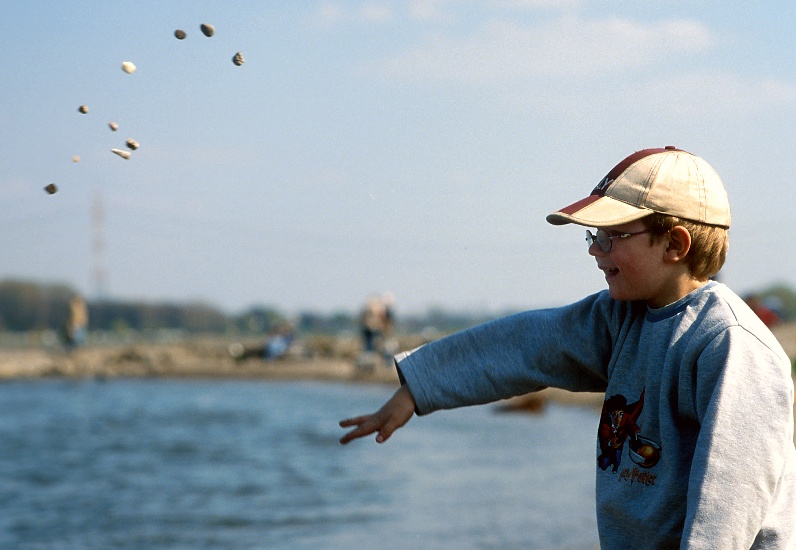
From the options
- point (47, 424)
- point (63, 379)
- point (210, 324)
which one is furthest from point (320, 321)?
point (47, 424)

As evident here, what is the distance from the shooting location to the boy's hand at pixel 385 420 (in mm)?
2861

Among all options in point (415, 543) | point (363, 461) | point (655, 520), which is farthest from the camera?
point (363, 461)

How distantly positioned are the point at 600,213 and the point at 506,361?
0.63m

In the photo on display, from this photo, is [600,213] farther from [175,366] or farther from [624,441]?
[175,366]

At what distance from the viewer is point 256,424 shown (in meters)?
17.9

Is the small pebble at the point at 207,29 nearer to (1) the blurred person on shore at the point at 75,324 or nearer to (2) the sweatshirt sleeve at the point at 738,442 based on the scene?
(2) the sweatshirt sleeve at the point at 738,442

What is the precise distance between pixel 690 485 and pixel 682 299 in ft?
1.61

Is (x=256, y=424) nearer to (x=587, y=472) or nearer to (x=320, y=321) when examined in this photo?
(x=587, y=472)

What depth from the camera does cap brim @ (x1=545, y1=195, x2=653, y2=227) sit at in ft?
8.48

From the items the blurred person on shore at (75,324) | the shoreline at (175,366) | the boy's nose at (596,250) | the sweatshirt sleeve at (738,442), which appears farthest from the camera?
the blurred person on shore at (75,324)

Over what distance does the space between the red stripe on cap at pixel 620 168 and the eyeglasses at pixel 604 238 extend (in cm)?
10

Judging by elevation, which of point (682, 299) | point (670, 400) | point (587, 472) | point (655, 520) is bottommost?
point (587, 472)

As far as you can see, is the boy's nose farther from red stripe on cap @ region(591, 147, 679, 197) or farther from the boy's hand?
the boy's hand

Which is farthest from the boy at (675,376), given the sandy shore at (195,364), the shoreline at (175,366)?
the sandy shore at (195,364)
